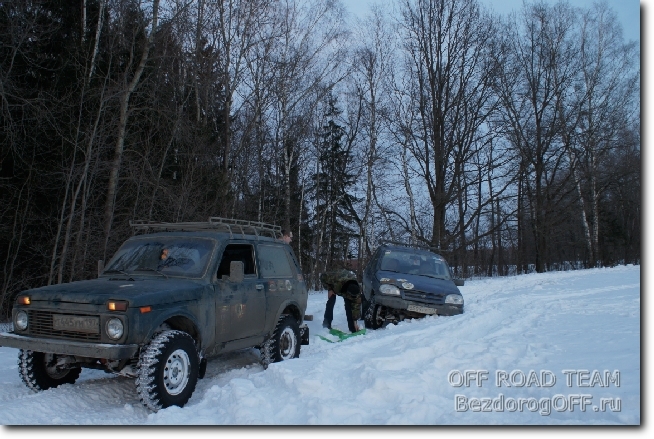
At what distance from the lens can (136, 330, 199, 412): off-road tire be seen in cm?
493

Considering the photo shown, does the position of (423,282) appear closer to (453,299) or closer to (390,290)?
(453,299)

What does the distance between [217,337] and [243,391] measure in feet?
3.66

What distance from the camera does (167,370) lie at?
5164mm

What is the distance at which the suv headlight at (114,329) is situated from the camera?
5.01m

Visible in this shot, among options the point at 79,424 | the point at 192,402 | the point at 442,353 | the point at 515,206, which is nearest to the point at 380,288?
the point at 442,353

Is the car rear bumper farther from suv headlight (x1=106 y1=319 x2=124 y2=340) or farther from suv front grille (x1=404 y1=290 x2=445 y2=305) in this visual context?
suv headlight (x1=106 y1=319 x2=124 y2=340)

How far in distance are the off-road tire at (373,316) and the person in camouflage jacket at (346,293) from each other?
21 cm

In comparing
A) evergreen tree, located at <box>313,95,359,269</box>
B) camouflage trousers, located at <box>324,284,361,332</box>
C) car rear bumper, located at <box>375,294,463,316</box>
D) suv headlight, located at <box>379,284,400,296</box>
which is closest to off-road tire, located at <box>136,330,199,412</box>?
camouflage trousers, located at <box>324,284,361,332</box>

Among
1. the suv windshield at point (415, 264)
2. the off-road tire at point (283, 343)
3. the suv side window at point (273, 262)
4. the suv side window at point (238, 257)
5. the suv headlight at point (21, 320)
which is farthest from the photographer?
the suv windshield at point (415, 264)

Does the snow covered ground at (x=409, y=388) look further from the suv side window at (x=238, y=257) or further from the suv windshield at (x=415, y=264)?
the suv windshield at (x=415, y=264)

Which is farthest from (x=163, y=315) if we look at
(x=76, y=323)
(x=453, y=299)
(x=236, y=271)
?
(x=453, y=299)

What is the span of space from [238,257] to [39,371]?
2592 millimetres

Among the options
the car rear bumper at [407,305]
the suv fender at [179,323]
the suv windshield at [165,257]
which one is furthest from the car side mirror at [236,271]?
the car rear bumper at [407,305]

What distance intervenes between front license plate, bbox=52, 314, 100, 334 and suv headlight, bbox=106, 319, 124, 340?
13cm
